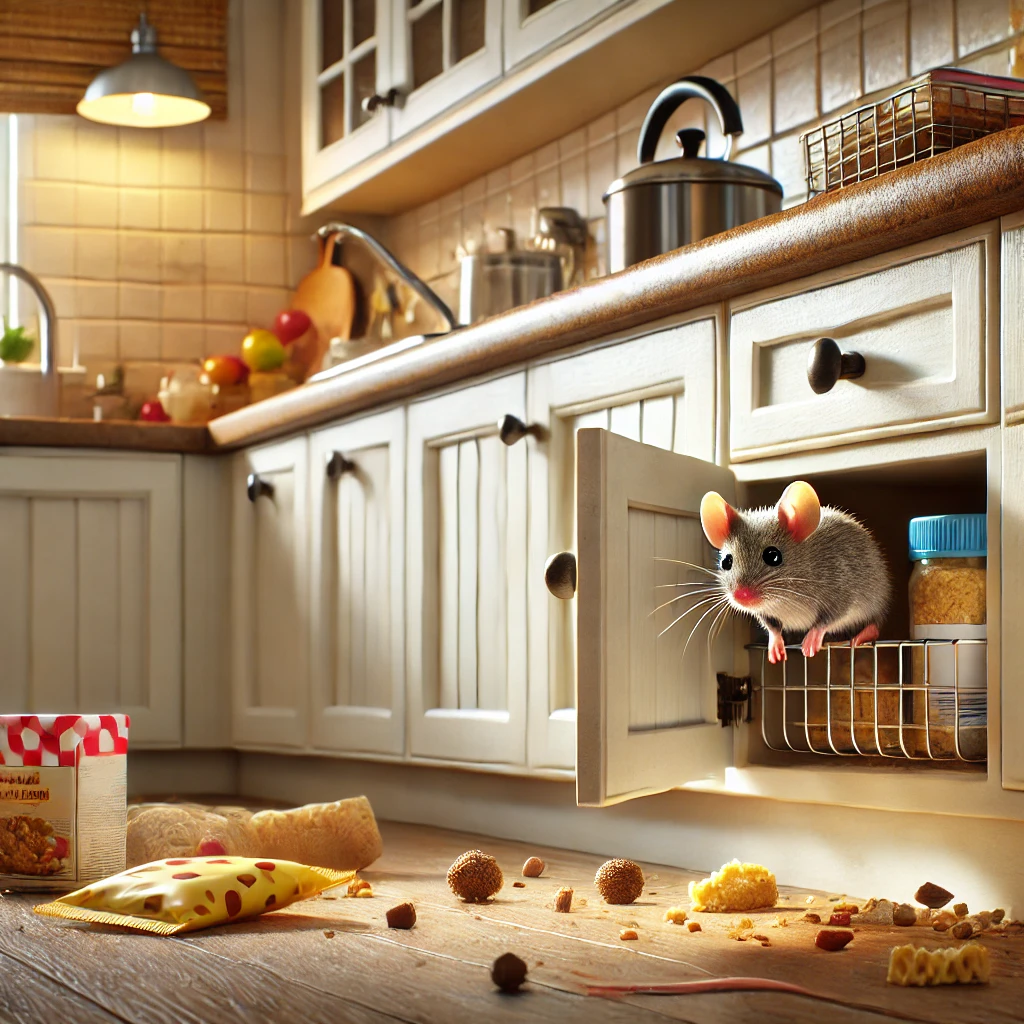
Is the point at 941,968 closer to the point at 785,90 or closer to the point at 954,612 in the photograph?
the point at 954,612

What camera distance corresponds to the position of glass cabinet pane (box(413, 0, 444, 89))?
2.87 m

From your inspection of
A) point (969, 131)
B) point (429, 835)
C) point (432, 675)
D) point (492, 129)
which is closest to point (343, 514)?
point (432, 675)

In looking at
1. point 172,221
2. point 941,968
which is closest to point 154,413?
point 172,221

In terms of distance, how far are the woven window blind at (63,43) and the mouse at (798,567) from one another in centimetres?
263

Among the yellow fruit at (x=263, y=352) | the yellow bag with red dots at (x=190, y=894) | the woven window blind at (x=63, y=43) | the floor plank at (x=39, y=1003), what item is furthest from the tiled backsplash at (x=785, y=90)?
the floor plank at (x=39, y=1003)

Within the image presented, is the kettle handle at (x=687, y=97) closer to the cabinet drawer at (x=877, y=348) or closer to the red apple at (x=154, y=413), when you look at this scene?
the cabinet drawer at (x=877, y=348)

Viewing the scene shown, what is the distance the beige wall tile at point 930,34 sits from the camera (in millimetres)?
2107

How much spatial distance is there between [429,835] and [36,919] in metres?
0.85

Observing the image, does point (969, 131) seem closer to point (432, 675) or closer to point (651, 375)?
point (651, 375)

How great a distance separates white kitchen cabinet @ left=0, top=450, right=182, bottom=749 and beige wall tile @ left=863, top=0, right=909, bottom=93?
5.24ft

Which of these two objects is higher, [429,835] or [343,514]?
[343,514]

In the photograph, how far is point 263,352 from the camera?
343 centimetres

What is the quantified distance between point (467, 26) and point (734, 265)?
135 centimetres

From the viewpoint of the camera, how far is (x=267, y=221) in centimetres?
378
